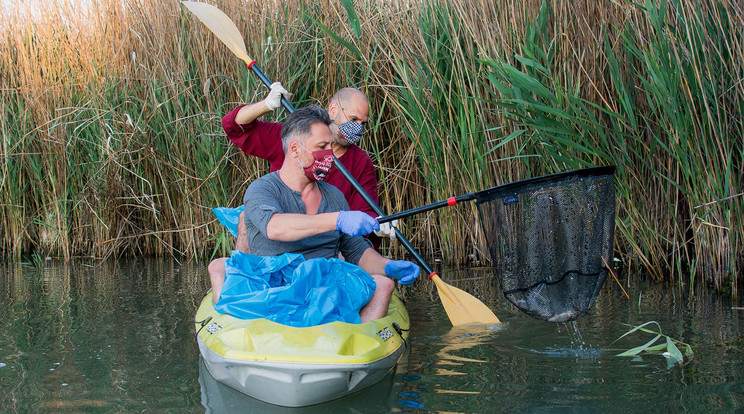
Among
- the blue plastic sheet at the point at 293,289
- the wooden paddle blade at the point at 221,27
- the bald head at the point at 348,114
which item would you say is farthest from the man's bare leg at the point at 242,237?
the wooden paddle blade at the point at 221,27

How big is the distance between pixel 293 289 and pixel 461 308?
4.12ft

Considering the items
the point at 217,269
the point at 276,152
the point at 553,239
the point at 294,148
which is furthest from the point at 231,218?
the point at 553,239

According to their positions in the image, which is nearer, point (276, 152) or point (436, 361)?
point (436, 361)

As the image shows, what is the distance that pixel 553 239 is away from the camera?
3.29 m

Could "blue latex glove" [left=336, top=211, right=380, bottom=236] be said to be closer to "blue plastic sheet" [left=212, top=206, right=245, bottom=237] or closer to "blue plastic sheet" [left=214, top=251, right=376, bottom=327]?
"blue plastic sheet" [left=214, top=251, right=376, bottom=327]

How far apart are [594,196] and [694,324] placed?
118cm

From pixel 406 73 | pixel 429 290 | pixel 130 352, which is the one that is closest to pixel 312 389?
pixel 130 352

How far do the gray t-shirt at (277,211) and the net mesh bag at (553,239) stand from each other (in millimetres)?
682

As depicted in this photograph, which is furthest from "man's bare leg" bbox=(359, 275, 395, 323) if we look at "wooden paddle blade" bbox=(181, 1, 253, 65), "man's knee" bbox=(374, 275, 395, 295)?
"wooden paddle blade" bbox=(181, 1, 253, 65)

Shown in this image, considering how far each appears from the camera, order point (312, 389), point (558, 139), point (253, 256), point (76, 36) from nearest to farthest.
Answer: point (312, 389) → point (253, 256) → point (558, 139) → point (76, 36)

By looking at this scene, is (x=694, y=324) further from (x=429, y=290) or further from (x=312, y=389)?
(x=312, y=389)

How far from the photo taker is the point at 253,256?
3213 millimetres

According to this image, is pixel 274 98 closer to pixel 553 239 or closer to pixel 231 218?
pixel 231 218

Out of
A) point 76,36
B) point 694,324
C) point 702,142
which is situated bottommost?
point 694,324
